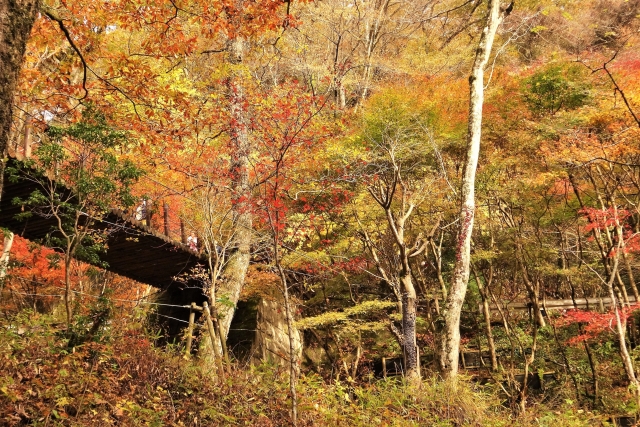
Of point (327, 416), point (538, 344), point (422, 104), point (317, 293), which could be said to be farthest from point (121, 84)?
point (538, 344)

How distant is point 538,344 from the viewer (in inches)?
545

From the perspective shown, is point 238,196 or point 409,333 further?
point 238,196

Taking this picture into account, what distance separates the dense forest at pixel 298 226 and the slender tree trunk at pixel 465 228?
0.04m

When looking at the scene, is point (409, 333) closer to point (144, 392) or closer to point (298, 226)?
point (298, 226)

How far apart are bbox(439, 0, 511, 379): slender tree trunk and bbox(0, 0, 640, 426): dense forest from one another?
0.13ft

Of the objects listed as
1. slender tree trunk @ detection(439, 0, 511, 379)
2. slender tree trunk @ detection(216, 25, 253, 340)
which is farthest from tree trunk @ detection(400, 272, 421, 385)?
slender tree trunk @ detection(216, 25, 253, 340)

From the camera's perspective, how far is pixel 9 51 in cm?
242

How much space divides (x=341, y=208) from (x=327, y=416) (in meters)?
7.45

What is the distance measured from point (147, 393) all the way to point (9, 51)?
13.1ft

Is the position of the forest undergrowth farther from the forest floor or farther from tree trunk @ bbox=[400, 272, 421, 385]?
tree trunk @ bbox=[400, 272, 421, 385]

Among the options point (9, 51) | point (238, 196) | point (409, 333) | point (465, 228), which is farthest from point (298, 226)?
point (9, 51)

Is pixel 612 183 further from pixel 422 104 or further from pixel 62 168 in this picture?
pixel 62 168

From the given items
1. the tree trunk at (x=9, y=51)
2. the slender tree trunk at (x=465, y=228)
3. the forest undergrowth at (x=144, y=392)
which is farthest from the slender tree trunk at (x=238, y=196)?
the tree trunk at (x=9, y=51)

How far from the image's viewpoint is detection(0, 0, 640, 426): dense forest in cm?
552
